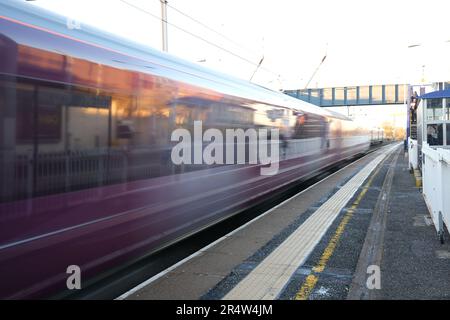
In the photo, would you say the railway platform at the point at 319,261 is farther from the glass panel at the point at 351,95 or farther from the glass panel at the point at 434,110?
the glass panel at the point at 351,95

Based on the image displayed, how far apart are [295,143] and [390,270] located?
6.86 meters

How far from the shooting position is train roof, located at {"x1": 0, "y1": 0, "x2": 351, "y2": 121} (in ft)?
10.8

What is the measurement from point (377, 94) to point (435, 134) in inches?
1518

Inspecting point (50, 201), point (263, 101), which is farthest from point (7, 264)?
point (263, 101)

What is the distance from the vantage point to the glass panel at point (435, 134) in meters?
12.2

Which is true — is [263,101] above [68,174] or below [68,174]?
above

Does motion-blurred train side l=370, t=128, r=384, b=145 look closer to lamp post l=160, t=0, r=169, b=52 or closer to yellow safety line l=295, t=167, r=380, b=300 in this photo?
lamp post l=160, t=0, r=169, b=52

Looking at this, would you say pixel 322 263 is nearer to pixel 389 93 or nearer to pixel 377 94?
pixel 389 93

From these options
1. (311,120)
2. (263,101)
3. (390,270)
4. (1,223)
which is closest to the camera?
(1,223)

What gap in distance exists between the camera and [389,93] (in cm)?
4766

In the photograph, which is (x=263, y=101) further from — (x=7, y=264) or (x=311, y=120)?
(x=7, y=264)

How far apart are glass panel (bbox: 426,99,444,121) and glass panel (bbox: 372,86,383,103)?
1491 inches

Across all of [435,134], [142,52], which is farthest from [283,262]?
[435,134]
